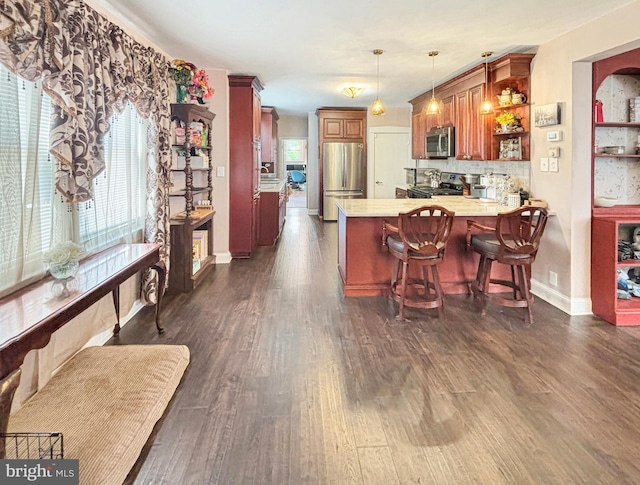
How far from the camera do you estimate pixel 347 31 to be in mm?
3988

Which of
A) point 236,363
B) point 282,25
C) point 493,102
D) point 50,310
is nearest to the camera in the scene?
point 50,310

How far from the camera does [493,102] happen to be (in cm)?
493

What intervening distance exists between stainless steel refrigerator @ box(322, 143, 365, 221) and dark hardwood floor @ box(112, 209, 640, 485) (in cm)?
586

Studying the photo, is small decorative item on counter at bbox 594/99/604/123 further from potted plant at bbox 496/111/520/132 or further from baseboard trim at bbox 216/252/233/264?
baseboard trim at bbox 216/252/233/264

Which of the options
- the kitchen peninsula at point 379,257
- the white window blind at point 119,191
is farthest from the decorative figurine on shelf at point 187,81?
the kitchen peninsula at point 379,257

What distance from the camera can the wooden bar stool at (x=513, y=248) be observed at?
375 cm

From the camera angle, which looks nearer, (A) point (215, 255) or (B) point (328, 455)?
(B) point (328, 455)

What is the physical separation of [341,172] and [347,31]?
587 centimetres

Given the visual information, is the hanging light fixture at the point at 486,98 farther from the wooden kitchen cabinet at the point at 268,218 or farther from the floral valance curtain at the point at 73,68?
the wooden kitchen cabinet at the point at 268,218

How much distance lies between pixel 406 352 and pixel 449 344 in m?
0.37

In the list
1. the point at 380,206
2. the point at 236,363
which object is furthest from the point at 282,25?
the point at 236,363

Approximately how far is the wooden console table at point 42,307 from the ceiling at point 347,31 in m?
1.88

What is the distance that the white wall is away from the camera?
3848mm

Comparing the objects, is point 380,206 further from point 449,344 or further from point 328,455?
point 328,455
